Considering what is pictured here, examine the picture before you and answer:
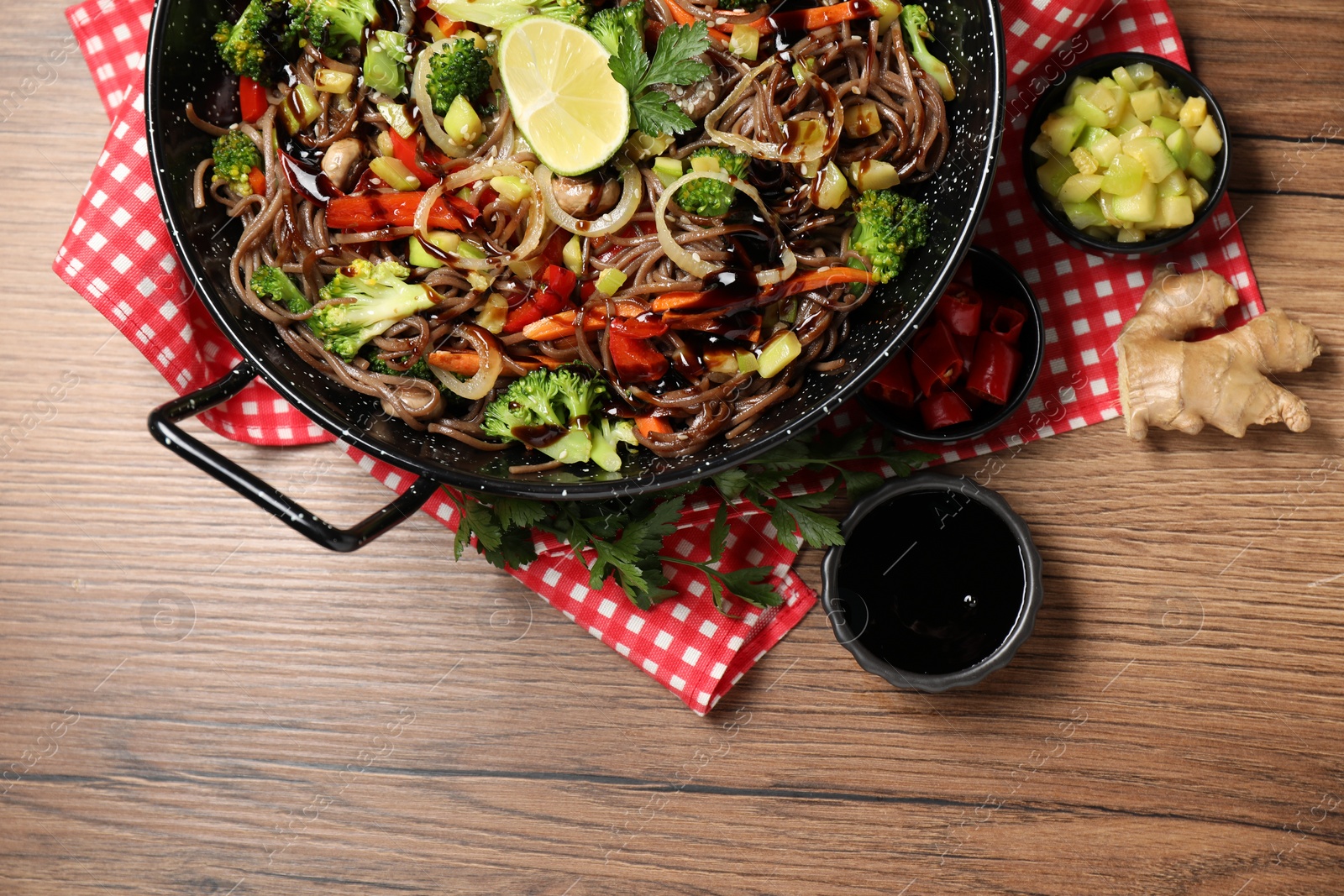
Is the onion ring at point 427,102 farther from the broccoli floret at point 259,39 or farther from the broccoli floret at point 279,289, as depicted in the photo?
the broccoli floret at point 279,289

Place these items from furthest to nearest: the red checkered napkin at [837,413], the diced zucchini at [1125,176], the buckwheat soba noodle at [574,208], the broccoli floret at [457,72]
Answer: the red checkered napkin at [837,413] → the diced zucchini at [1125,176] → the buckwheat soba noodle at [574,208] → the broccoli floret at [457,72]

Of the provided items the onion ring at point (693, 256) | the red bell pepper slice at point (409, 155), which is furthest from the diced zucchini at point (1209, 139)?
the red bell pepper slice at point (409, 155)

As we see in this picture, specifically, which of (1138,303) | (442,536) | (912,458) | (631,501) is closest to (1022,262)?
(1138,303)

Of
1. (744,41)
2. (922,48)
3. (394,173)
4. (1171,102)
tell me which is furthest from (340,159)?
(1171,102)

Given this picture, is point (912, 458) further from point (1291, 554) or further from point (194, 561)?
point (194, 561)

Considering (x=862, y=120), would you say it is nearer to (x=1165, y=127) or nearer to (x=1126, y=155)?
(x=1126, y=155)

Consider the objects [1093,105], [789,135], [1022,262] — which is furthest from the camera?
[1022,262]

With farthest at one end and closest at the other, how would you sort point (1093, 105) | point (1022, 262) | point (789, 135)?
point (1022, 262), point (1093, 105), point (789, 135)
